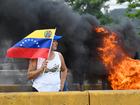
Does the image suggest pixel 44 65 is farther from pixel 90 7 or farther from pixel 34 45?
pixel 90 7

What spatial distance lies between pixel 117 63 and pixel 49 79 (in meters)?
6.15

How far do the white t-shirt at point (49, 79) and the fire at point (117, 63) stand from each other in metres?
4.64

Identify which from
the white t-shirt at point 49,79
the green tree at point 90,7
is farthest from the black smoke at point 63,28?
the green tree at point 90,7

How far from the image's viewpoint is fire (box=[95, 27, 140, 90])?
11.7m

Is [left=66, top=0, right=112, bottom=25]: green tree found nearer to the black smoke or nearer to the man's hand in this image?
the black smoke

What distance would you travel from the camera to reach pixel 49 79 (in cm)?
714

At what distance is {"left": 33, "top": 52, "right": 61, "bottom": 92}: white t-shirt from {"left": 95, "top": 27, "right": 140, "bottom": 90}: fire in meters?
4.64

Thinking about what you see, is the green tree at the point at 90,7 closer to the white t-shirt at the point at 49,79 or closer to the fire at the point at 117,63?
the fire at the point at 117,63

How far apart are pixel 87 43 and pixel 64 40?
766 mm

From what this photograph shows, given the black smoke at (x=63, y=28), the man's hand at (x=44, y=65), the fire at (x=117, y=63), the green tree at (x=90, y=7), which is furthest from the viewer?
the green tree at (x=90, y=7)

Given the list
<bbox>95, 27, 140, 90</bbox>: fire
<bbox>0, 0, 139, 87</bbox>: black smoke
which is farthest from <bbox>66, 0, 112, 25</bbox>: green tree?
<bbox>95, 27, 140, 90</bbox>: fire

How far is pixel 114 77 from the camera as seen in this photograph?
1268cm

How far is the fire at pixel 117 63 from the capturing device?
11.7 metres

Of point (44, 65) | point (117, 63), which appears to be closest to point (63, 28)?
point (117, 63)
